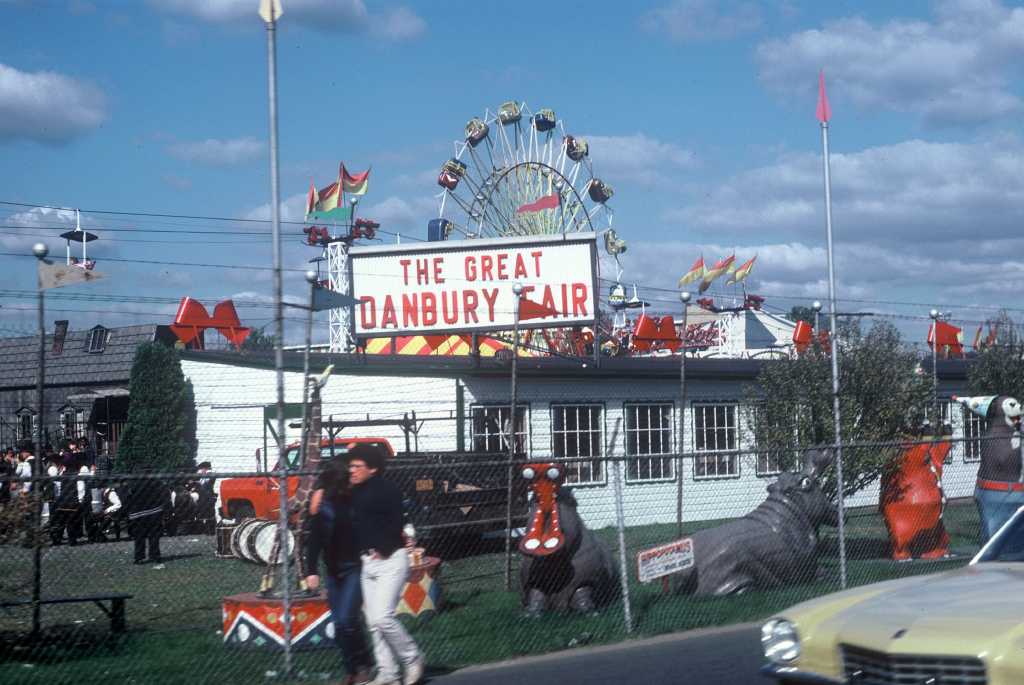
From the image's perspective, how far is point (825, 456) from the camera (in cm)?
1416

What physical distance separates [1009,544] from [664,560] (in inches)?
181

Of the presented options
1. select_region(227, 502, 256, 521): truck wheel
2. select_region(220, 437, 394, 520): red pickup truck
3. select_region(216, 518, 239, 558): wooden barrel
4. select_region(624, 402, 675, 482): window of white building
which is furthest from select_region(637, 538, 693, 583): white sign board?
select_region(624, 402, 675, 482): window of white building

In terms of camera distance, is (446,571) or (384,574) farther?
(446,571)

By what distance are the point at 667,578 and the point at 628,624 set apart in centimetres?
161

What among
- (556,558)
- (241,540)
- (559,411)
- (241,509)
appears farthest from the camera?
(559,411)

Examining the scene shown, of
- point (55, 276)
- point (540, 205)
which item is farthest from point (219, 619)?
point (540, 205)

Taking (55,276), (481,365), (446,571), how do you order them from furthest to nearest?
(481,365), (446,571), (55,276)

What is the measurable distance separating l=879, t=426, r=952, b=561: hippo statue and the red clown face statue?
5.25m

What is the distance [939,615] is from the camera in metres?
5.18

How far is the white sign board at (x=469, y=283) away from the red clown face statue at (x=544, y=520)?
7589 mm

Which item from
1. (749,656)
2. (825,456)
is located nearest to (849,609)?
(749,656)

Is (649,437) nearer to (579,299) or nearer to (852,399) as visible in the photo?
(579,299)

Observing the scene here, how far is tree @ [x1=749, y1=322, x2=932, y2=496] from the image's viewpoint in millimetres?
15922

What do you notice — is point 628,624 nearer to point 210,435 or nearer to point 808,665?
point 808,665
